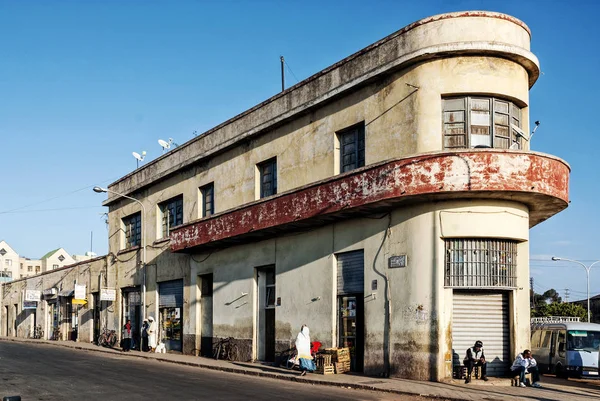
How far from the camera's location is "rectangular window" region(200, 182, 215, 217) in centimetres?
3195

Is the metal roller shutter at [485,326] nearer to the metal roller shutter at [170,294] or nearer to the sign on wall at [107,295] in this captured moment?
the metal roller shutter at [170,294]

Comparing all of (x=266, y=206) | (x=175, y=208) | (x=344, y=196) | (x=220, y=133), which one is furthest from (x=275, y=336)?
(x=175, y=208)

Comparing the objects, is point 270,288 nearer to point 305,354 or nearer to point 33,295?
point 305,354

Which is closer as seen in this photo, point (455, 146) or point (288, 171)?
point (455, 146)

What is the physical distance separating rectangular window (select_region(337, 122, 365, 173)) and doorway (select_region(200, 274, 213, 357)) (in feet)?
35.5

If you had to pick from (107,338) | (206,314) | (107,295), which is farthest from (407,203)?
(107,338)

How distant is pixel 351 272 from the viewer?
2278 centimetres

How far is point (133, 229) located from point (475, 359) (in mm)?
26124

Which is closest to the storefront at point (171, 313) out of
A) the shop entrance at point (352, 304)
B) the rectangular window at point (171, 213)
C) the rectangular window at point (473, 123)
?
the rectangular window at point (171, 213)

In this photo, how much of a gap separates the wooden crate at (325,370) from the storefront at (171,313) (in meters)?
13.2

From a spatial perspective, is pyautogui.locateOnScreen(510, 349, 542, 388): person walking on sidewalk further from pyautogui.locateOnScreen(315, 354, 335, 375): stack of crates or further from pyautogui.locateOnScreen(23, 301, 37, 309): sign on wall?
pyautogui.locateOnScreen(23, 301, 37, 309): sign on wall

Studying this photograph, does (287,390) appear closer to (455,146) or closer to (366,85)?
(455,146)

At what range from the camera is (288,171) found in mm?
26094

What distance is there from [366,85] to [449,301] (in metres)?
7.32
